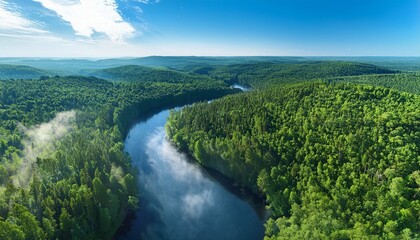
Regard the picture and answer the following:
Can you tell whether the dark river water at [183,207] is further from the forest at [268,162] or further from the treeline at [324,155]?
the treeline at [324,155]

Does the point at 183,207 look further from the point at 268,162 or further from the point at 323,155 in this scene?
the point at 323,155

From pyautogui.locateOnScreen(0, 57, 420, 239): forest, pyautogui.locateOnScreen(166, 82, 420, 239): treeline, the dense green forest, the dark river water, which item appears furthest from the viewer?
the dark river water

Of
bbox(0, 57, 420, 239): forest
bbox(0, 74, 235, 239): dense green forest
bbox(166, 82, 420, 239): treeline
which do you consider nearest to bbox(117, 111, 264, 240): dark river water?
bbox(0, 57, 420, 239): forest

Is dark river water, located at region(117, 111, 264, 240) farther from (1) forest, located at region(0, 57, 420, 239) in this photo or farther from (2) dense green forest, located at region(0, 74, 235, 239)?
(2) dense green forest, located at region(0, 74, 235, 239)

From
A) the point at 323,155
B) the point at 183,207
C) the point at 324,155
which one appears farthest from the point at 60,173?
the point at 324,155

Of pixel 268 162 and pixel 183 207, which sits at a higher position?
pixel 268 162

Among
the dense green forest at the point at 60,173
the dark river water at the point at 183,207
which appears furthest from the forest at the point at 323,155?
the dense green forest at the point at 60,173
